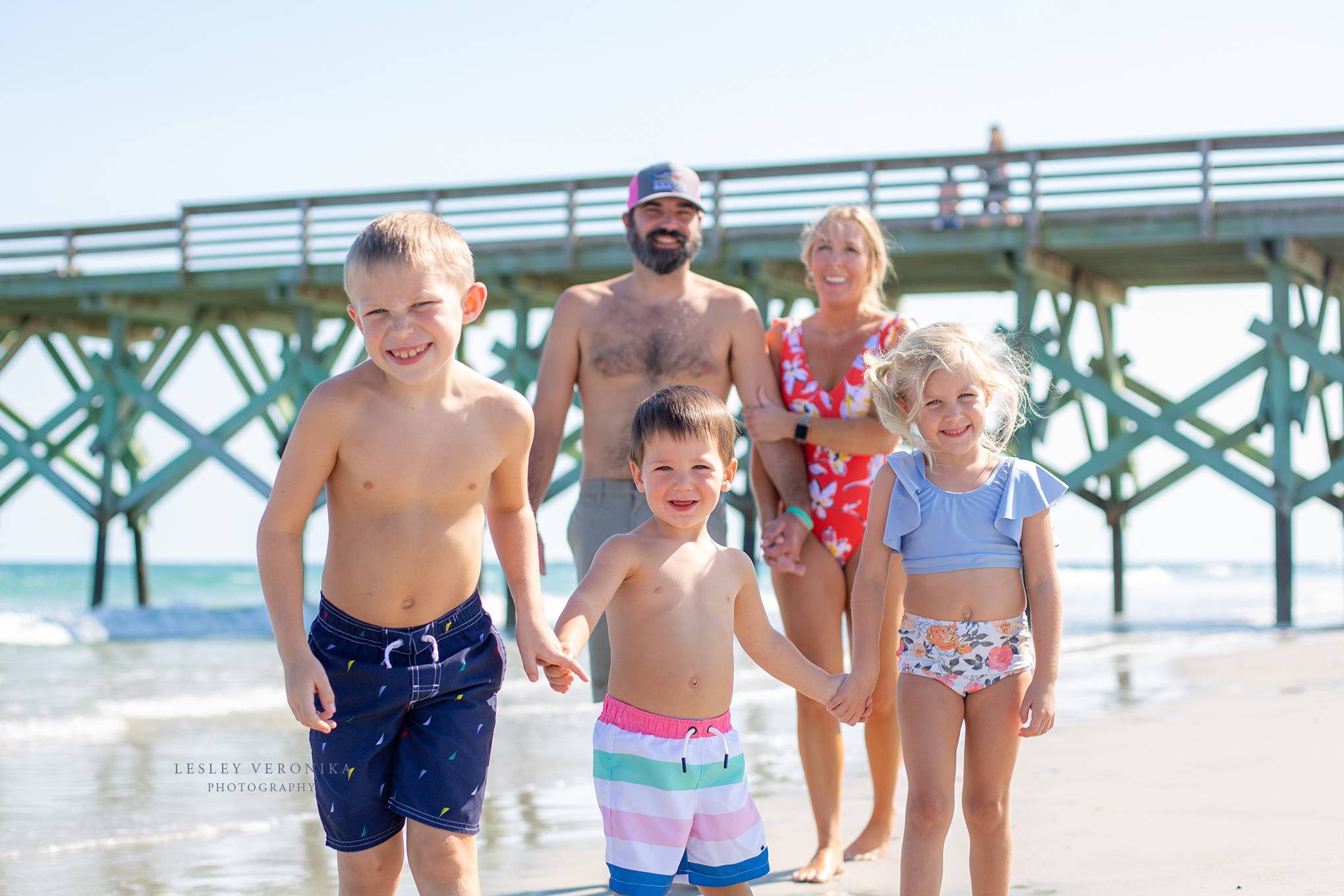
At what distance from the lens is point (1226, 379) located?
36.9 feet

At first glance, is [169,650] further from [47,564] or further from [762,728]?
[47,564]

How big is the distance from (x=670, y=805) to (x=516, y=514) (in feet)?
2.24

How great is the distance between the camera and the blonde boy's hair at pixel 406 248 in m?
2.71

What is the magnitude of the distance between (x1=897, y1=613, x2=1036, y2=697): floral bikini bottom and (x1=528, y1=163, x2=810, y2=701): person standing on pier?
38.9 inches

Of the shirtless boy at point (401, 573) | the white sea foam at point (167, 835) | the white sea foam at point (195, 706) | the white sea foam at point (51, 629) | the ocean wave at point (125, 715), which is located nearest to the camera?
the shirtless boy at point (401, 573)

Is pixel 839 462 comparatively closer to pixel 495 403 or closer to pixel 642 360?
pixel 642 360

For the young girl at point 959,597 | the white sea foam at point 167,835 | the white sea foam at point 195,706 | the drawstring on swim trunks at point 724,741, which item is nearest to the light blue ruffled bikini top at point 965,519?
the young girl at point 959,597

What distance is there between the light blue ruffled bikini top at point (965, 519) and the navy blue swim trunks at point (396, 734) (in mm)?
977

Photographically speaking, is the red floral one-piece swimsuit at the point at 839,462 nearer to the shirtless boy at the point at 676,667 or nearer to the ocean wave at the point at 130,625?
the shirtless boy at the point at 676,667

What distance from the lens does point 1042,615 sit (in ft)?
9.91

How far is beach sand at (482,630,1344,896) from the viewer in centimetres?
355

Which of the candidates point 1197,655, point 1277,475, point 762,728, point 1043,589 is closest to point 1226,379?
point 1277,475

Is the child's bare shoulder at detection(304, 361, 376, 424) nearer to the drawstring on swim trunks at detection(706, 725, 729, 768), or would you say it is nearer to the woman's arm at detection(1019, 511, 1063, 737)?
the drawstring on swim trunks at detection(706, 725, 729, 768)

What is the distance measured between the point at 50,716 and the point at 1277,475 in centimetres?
914
